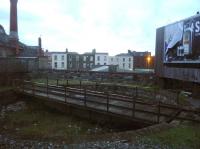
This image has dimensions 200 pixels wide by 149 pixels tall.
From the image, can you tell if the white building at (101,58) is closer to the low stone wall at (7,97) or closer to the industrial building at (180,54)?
the industrial building at (180,54)

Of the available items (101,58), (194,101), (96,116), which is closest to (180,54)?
(194,101)

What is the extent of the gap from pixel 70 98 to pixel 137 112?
631cm

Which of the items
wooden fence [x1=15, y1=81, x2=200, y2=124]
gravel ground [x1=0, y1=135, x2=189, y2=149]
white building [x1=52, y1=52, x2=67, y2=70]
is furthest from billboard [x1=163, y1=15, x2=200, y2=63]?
white building [x1=52, y1=52, x2=67, y2=70]

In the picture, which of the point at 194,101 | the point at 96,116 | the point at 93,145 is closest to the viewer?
the point at 93,145

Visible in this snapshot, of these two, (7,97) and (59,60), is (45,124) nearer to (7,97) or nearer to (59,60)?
(7,97)

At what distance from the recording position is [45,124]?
17.5 meters

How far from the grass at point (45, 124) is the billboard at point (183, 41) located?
943 centimetres

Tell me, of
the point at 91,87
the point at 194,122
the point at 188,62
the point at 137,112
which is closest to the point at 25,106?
the point at 91,87

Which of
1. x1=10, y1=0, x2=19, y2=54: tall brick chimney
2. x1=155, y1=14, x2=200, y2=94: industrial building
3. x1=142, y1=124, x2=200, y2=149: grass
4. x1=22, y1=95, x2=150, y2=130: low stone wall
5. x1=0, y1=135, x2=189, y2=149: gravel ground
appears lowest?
x1=22, y1=95, x2=150, y2=130: low stone wall

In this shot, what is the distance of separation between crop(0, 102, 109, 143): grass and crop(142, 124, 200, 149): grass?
494 cm

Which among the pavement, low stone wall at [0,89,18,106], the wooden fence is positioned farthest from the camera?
low stone wall at [0,89,18,106]

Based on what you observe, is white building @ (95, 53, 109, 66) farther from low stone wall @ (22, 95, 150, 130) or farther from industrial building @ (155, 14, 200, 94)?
low stone wall @ (22, 95, 150, 130)

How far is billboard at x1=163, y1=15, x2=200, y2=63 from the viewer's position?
20750 mm

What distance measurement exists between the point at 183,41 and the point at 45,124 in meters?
12.2
